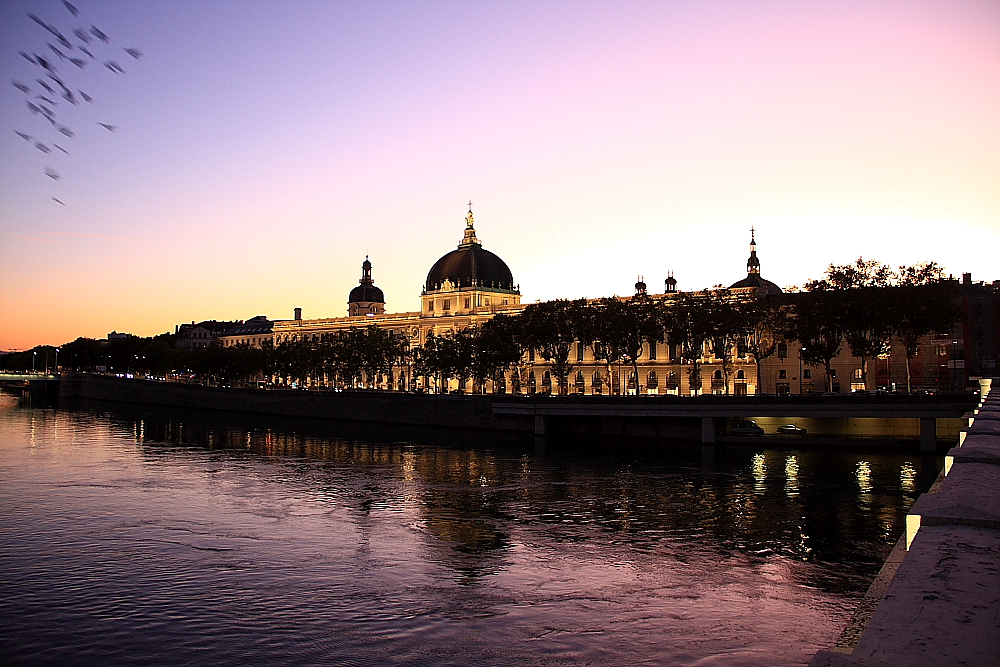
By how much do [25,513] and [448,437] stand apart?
2484 inches

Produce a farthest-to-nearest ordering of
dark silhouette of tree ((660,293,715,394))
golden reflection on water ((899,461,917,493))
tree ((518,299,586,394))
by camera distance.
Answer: tree ((518,299,586,394)) < dark silhouette of tree ((660,293,715,394)) < golden reflection on water ((899,461,917,493))

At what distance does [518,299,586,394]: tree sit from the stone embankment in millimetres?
120089

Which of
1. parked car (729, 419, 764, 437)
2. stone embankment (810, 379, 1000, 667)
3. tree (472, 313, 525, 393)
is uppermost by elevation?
tree (472, 313, 525, 393)

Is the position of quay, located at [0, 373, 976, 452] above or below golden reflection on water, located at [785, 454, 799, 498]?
above

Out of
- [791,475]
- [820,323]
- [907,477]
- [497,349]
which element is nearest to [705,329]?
[820,323]

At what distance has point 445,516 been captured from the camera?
53.4m

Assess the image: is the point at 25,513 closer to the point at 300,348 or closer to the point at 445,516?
the point at 445,516

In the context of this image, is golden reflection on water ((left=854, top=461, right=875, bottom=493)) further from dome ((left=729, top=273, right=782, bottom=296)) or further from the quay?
dome ((left=729, top=273, right=782, bottom=296))

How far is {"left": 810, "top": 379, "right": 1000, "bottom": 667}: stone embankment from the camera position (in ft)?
26.2

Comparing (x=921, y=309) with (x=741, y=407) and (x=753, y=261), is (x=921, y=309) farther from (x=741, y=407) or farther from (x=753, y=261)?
(x=753, y=261)

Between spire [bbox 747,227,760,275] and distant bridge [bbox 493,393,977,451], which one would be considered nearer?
distant bridge [bbox 493,393,977,451]

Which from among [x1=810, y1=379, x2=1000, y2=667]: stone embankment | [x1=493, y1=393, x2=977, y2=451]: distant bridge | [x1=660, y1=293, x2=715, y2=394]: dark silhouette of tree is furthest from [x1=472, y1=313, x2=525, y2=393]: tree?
[x1=810, y1=379, x2=1000, y2=667]: stone embankment

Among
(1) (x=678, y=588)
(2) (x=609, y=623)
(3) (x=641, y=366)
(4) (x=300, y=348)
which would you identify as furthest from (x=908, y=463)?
(4) (x=300, y=348)

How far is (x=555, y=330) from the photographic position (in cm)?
13800
